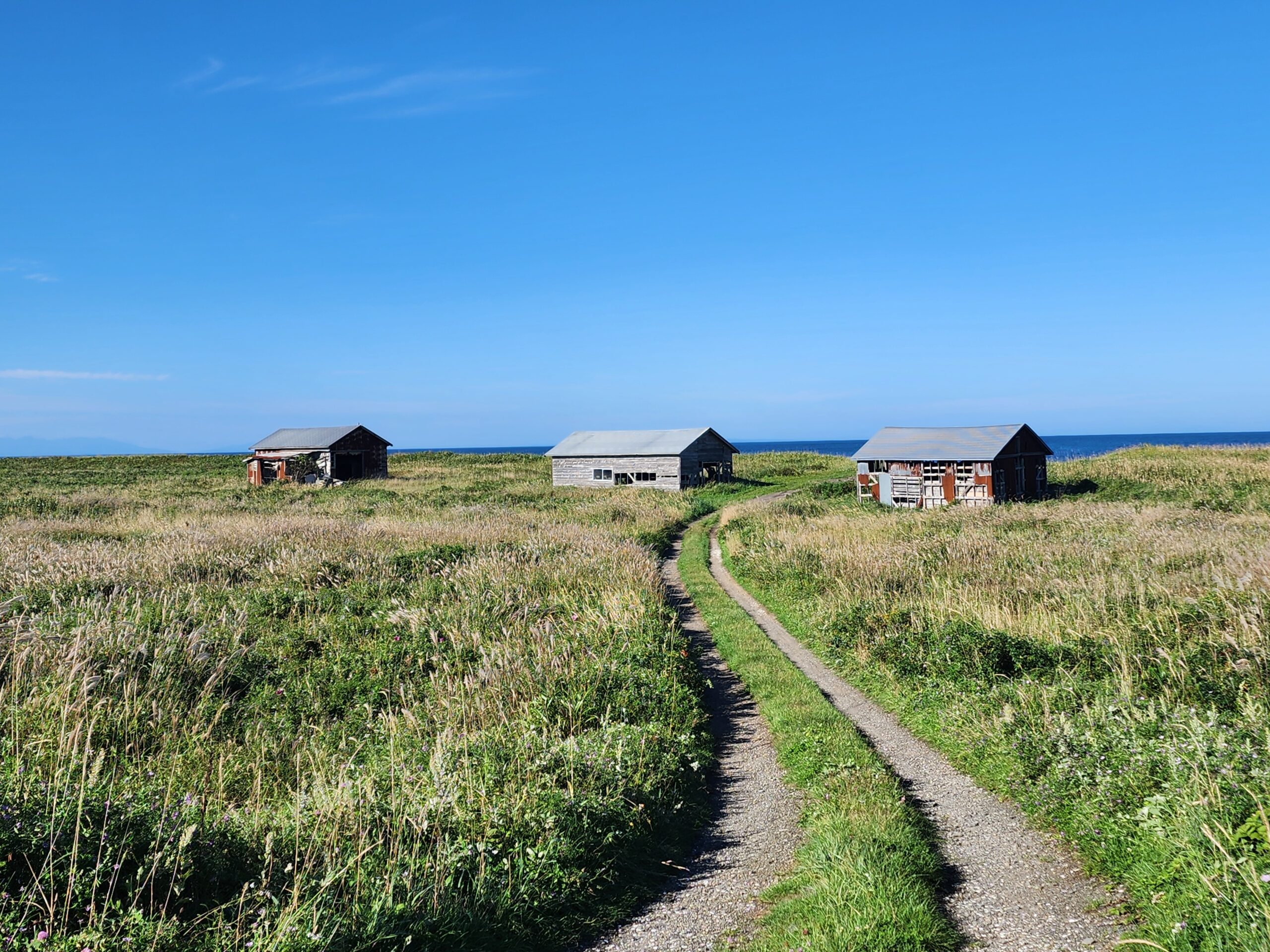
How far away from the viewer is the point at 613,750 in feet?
26.0

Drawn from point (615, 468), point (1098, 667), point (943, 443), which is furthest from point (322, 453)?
point (1098, 667)

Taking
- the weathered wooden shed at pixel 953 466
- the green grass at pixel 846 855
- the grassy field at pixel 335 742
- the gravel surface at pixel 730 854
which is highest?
the weathered wooden shed at pixel 953 466

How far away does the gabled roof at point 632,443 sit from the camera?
5050 cm

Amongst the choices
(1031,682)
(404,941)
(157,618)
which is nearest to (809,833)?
(404,941)

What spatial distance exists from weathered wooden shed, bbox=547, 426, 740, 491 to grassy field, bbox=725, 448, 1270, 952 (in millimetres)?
24755

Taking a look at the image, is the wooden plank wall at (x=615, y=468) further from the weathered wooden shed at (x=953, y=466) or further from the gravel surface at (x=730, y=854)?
the gravel surface at (x=730, y=854)

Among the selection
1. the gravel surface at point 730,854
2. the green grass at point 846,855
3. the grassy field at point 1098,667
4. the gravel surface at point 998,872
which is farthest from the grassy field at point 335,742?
the grassy field at point 1098,667

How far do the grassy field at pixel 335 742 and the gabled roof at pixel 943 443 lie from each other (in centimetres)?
2378

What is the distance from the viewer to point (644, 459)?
50656mm

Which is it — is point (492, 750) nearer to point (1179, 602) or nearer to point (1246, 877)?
point (1246, 877)

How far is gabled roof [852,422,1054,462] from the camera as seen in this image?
37878 mm

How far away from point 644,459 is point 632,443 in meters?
2.15

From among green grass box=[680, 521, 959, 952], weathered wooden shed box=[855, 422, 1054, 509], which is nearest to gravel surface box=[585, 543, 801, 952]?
green grass box=[680, 521, 959, 952]

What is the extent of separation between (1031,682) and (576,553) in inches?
479
